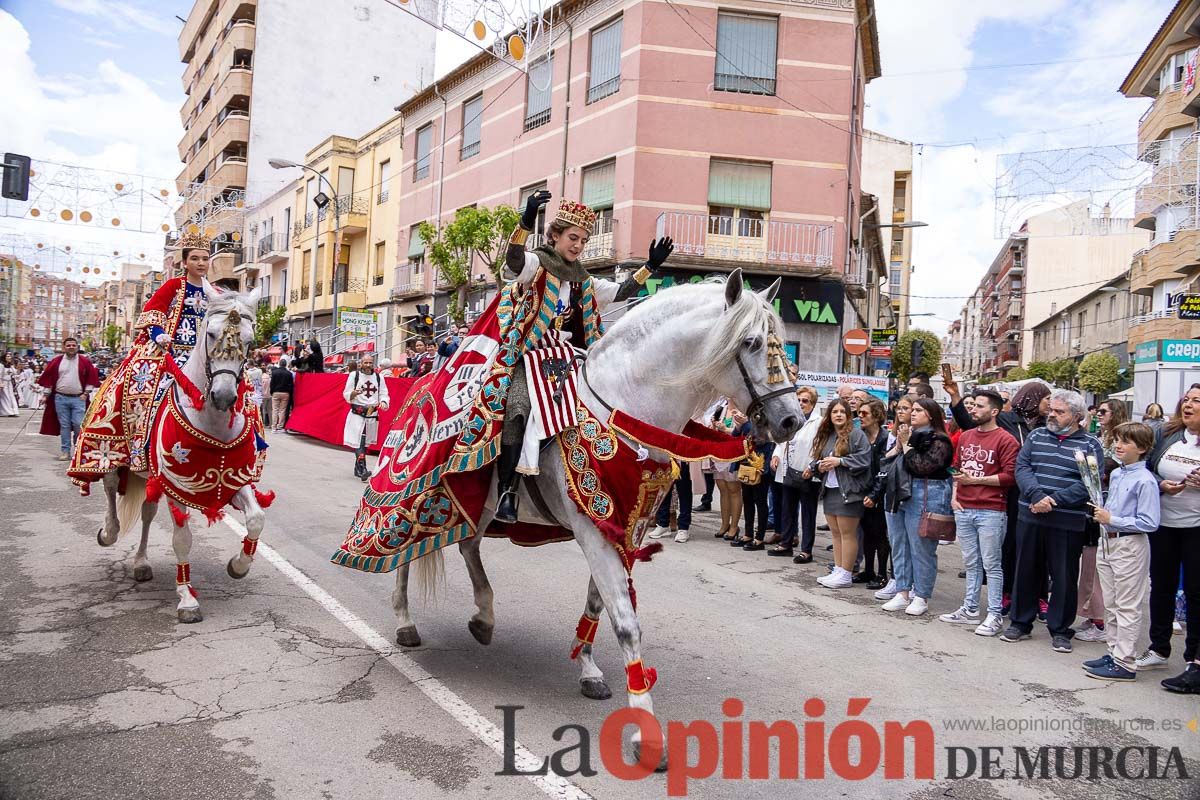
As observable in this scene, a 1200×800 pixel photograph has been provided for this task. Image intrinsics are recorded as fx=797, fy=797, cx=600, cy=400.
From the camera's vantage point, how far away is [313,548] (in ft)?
24.9

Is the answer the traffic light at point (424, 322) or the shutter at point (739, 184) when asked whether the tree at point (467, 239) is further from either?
the traffic light at point (424, 322)

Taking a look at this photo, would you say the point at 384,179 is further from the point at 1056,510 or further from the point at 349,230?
the point at 1056,510

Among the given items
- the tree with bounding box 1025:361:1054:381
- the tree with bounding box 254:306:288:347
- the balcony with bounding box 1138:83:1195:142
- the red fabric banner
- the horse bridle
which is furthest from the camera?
the tree with bounding box 1025:361:1054:381

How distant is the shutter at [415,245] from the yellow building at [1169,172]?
22.0m

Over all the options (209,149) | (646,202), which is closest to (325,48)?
(209,149)

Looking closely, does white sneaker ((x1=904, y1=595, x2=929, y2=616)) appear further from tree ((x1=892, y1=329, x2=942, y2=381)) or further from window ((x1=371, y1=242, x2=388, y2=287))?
tree ((x1=892, y1=329, x2=942, y2=381))

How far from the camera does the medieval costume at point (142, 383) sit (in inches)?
224

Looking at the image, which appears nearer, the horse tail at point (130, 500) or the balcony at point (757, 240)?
the horse tail at point (130, 500)

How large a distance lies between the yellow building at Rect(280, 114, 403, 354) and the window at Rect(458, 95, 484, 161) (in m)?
5.54

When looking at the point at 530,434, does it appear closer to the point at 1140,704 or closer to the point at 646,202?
the point at 1140,704

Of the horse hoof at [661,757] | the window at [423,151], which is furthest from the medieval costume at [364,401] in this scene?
the window at [423,151]

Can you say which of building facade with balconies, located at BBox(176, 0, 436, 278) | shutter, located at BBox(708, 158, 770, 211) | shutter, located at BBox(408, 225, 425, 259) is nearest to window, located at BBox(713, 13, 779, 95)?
shutter, located at BBox(708, 158, 770, 211)

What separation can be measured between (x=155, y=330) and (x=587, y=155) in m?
17.4

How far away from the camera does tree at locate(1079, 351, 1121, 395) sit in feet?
110
